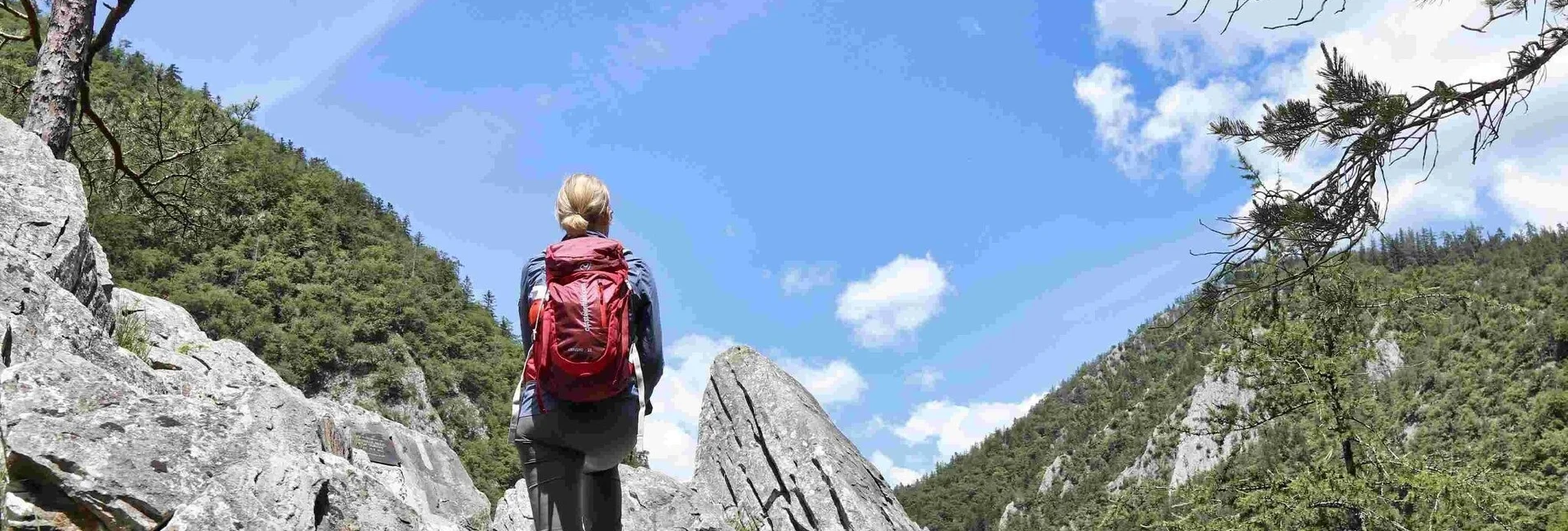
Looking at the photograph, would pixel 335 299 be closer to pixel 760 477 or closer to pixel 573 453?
pixel 760 477

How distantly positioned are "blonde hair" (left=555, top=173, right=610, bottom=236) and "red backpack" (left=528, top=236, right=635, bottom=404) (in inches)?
12.1

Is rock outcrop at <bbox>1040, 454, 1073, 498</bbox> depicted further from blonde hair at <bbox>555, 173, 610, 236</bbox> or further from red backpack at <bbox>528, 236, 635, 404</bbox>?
red backpack at <bbox>528, 236, 635, 404</bbox>

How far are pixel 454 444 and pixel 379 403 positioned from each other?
561 centimetres

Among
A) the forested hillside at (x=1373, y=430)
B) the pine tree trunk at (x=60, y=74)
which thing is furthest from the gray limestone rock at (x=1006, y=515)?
the pine tree trunk at (x=60, y=74)

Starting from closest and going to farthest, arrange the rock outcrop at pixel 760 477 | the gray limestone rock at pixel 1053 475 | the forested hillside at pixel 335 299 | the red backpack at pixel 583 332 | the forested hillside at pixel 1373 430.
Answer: the red backpack at pixel 583 332, the rock outcrop at pixel 760 477, the forested hillside at pixel 1373 430, the forested hillside at pixel 335 299, the gray limestone rock at pixel 1053 475

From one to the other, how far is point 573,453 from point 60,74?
26.4 feet

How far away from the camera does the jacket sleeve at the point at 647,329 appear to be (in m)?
3.31

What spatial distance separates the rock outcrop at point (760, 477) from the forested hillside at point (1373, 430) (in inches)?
154

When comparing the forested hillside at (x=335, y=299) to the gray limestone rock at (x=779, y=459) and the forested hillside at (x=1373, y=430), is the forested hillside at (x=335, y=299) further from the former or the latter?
the forested hillside at (x=1373, y=430)

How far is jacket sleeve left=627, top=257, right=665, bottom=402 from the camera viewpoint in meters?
3.31

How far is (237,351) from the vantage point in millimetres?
11641

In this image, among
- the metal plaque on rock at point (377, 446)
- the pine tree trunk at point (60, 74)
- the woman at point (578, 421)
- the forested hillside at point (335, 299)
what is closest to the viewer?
the woman at point (578, 421)

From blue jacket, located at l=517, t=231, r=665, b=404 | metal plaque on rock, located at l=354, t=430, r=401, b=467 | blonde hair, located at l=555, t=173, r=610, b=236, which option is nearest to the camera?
blue jacket, located at l=517, t=231, r=665, b=404

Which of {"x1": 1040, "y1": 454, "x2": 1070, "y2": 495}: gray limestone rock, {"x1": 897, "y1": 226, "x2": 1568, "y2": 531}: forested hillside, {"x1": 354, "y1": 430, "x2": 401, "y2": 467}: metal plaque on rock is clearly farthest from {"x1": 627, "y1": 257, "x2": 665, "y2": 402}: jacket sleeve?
{"x1": 1040, "y1": 454, "x2": 1070, "y2": 495}: gray limestone rock
